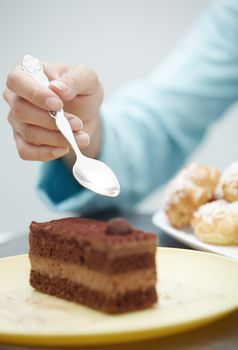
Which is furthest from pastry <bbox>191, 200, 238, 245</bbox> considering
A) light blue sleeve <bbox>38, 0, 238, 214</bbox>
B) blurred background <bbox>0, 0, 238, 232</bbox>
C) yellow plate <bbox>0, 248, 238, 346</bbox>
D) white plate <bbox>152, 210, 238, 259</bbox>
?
blurred background <bbox>0, 0, 238, 232</bbox>

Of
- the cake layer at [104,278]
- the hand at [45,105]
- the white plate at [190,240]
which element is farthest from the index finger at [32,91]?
the white plate at [190,240]

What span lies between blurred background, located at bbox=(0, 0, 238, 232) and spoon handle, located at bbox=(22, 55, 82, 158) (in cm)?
184

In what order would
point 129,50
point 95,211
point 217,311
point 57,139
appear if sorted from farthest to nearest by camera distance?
1. point 129,50
2. point 95,211
3. point 57,139
4. point 217,311

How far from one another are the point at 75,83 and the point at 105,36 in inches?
72.4

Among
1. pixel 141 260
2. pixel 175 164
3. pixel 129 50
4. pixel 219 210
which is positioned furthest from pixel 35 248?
pixel 129 50

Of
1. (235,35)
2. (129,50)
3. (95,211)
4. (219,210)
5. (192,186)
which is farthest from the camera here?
(129,50)

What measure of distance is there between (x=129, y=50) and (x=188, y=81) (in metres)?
0.76

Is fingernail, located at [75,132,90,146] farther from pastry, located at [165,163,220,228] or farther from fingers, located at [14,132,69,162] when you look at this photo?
pastry, located at [165,163,220,228]

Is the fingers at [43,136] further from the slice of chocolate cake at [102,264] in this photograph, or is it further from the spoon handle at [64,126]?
the slice of chocolate cake at [102,264]

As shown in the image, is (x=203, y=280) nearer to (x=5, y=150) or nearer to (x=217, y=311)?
(x=217, y=311)

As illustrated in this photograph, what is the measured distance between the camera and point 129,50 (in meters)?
2.89

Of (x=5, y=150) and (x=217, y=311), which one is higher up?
(x=217, y=311)

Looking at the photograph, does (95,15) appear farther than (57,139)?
Yes

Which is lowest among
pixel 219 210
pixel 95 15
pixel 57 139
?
pixel 95 15
